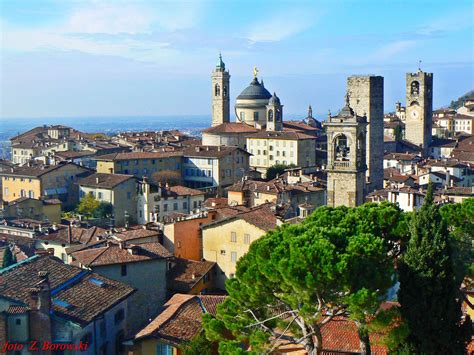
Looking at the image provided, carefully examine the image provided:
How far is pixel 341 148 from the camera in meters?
30.6

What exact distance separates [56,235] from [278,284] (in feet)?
74.5

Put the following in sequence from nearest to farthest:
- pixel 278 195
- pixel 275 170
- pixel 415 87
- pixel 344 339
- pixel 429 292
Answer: pixel 429 292 < pixel 344 339 < pixel 278 195 < pixel 275 170 < pixel 415 87

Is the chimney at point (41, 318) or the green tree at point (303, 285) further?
the chimney at point (41, 318)

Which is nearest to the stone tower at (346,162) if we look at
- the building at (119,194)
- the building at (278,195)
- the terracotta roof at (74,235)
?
the terracotta roof at (74,235)

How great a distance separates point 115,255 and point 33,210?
2421 centimetres

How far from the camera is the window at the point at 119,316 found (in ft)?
71.6

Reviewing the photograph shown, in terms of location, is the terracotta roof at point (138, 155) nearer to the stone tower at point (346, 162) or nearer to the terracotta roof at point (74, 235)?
the terracotta roof at point (74, 235)

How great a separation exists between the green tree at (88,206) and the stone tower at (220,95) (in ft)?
145

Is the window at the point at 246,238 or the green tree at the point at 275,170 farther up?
the window at the point at 246,238

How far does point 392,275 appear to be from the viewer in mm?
14695

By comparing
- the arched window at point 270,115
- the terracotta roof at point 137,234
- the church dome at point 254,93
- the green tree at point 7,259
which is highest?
the church dome at point 254,93

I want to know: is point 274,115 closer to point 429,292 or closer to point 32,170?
point 32,170

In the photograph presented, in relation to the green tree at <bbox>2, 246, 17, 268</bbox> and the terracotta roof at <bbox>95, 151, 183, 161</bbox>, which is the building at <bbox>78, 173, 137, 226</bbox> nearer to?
the terracotta roof at <bbox>95, 151, 183, 161</bbox>

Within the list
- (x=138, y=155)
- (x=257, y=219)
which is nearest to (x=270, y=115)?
(x=138, y=155)
